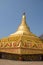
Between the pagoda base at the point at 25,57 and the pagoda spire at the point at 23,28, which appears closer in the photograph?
the pagoda base at the point at 25,57

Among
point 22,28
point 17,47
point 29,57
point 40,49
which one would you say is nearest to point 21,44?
point 17,47

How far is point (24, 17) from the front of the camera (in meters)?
30.5

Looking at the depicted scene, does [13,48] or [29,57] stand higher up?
[13,48]

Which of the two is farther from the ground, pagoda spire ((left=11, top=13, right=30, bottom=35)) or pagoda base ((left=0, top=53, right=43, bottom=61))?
pagoda spire ((left=11, top=13, right=30, bottom=35))

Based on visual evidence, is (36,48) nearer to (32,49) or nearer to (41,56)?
(32,49)

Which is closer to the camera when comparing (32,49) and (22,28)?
(32,49)

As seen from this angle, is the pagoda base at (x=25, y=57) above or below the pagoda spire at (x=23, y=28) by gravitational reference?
below

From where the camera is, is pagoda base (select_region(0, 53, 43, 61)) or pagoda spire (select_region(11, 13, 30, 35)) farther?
pagoda spire (select_region(11, 13, 30, 35))

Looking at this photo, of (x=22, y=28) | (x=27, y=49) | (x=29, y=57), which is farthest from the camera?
(x=22, y=28)

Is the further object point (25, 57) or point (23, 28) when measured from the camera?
point (23, 28)

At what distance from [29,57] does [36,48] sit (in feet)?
13.9

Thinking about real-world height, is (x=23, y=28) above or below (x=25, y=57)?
above

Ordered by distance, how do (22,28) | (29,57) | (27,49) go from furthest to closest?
(22,28) → (27,49) → (29,57)

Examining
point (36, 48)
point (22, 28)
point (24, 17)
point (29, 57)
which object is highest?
Result: point (24, 17)
